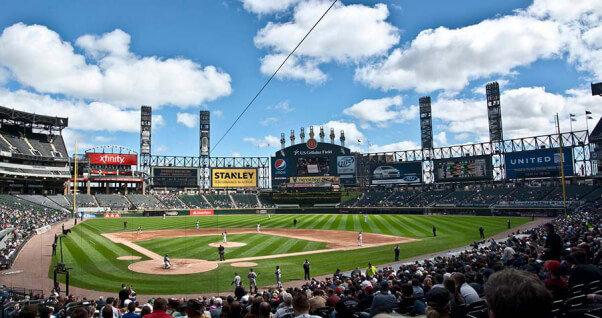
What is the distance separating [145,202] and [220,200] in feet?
57.0

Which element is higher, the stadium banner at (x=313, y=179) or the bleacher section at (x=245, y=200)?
the stadium banner at (x=313, y=179)

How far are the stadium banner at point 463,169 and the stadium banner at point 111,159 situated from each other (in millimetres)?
73782

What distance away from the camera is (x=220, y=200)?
9031 centimetres

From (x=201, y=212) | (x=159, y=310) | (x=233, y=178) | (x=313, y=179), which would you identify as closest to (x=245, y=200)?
(x=233, y=178)

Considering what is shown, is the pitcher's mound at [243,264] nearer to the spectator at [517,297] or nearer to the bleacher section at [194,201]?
the spectator at [517,297]

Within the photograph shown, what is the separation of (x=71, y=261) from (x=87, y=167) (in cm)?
6929

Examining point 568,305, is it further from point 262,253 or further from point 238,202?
point 238,202

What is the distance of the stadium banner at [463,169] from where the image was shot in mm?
74000

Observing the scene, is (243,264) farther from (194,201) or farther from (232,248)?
(194,201)

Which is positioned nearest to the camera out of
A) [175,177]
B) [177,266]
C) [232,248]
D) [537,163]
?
[177,266]

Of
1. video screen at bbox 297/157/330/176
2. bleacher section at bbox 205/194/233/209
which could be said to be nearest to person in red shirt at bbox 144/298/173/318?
bleacher section at bbox 205/194/233/209

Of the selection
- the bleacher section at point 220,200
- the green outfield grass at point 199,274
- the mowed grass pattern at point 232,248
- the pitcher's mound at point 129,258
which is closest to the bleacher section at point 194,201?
the bleacher section at point 220,200

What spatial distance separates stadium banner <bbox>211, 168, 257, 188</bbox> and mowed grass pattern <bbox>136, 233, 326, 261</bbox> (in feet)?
204

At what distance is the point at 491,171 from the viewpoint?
241 ft
